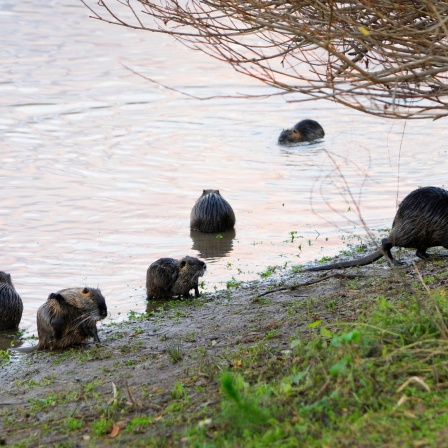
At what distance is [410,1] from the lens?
573 centimetres

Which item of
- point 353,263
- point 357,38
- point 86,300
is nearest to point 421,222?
point 353,263

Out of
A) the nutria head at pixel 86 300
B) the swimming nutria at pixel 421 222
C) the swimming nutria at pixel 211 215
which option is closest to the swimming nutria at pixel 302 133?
the swimming nutria at pixel 211 215

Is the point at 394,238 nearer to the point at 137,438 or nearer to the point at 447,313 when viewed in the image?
the point at 447,313

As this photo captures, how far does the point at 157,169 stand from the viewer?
12.9 m

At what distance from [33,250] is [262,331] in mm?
4050

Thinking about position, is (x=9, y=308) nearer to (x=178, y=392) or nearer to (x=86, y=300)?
(x=86, y=300)

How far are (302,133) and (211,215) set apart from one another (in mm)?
5015

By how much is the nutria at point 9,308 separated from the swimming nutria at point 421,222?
10.00 ft

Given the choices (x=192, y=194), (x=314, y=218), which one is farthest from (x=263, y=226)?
(x=192, y=194)

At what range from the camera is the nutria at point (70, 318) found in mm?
7004

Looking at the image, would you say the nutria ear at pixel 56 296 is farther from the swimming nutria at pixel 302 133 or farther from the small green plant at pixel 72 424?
the swimming nutria at pixel 302 133

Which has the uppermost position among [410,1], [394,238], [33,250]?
[410,1]

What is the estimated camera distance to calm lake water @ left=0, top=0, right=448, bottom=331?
957 centimetres

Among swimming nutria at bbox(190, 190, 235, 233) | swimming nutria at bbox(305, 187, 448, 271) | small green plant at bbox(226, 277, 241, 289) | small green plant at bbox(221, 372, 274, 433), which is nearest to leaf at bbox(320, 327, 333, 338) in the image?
small green plant at bbox(221, 372, 274, 433)
